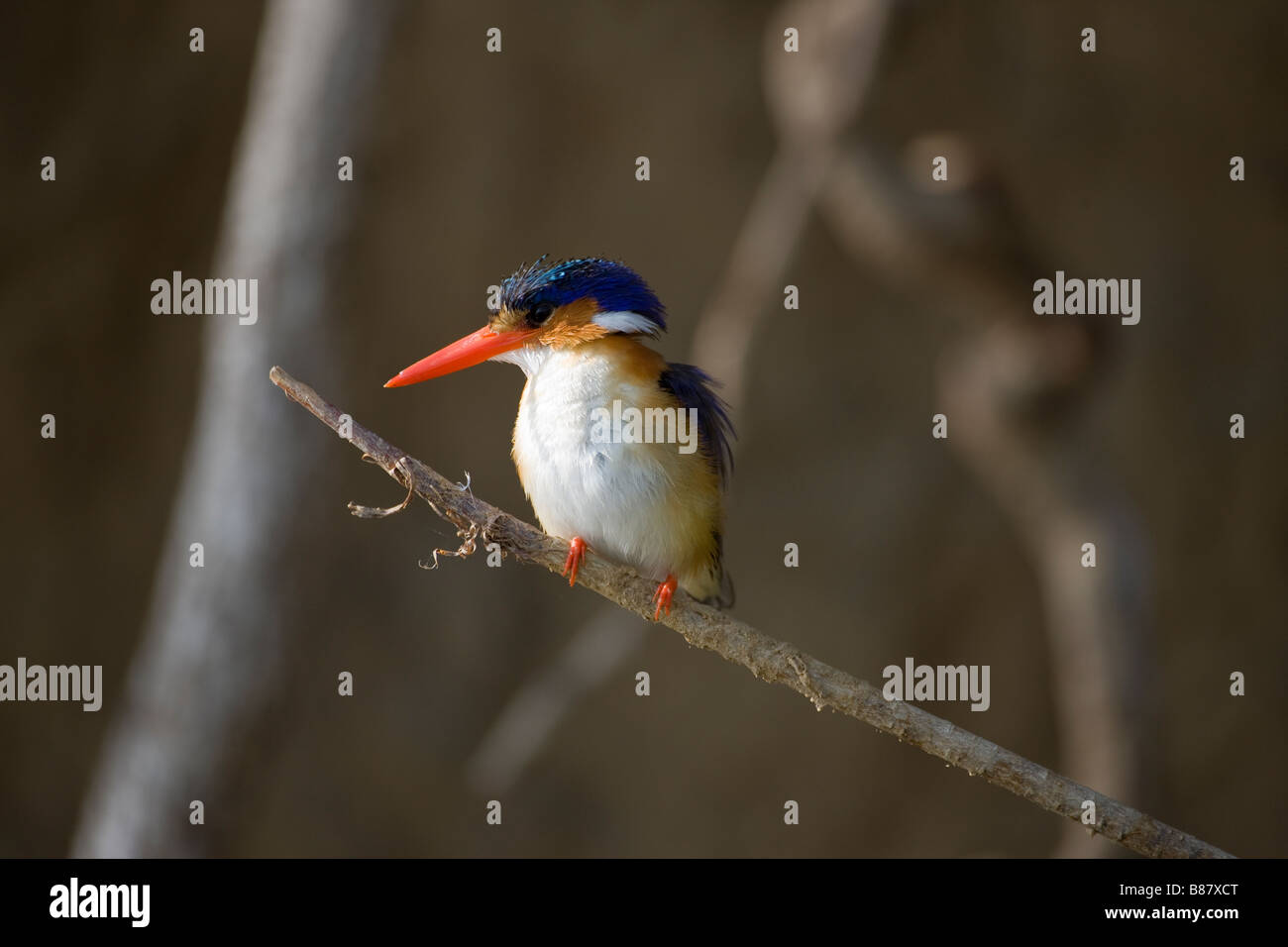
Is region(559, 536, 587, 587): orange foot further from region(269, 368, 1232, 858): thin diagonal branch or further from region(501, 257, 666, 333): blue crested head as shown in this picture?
region(501, 257, 666, 333): blue crested head

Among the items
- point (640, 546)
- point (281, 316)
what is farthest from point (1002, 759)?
point (281, 316)

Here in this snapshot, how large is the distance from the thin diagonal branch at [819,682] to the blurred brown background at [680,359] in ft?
10.4

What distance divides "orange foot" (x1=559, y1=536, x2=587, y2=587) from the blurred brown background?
9.96 ft

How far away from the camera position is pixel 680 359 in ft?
16.9

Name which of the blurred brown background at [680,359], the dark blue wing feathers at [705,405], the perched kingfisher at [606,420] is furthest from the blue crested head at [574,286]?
the blurred brown background at [680,359]

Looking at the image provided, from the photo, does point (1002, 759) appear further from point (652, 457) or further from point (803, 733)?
point (803, 733)

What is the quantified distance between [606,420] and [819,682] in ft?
2.14

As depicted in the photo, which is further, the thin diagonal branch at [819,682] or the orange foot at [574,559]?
the orange foot at [574,559]

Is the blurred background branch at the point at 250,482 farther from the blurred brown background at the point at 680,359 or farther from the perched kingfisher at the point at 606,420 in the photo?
the perched kingfisher at the point at 606,420

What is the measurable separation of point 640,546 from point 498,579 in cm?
318

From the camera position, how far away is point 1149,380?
5.24 metres

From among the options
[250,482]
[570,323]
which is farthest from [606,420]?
[250,482]

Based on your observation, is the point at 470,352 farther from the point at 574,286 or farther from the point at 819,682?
the point at 819,682

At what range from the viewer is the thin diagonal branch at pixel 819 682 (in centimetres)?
180
